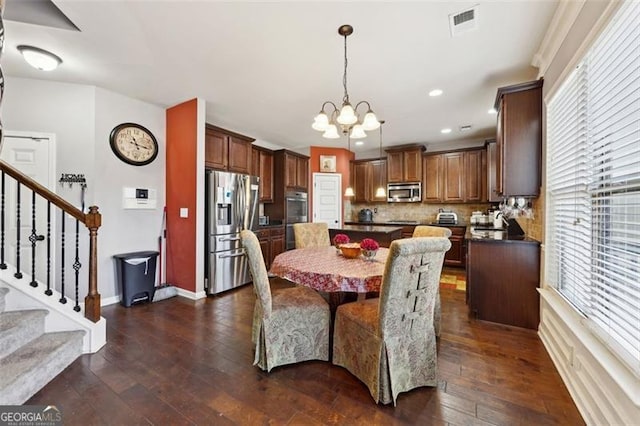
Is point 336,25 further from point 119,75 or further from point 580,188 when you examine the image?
point 119,75

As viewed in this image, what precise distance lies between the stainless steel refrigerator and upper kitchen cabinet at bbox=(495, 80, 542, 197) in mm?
3097

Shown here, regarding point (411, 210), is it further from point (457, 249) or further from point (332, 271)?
point (332, 271)

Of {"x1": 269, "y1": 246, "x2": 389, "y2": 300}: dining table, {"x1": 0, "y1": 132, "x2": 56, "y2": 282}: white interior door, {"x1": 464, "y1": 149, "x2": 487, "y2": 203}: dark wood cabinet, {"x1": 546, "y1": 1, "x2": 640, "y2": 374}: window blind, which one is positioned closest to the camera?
{"x1": 546, "y1": 1, "x2": 640, "y2": 374}: window blind

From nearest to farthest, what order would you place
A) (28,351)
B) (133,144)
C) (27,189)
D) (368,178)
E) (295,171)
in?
(28,351)
(27,189)
(133,144)
(295,171)
(368,178)

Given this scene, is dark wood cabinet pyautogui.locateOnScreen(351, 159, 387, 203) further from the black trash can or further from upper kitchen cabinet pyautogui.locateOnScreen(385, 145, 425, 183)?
the black trash can

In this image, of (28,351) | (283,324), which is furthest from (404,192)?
(28,351)

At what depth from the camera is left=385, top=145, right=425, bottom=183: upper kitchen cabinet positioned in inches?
222

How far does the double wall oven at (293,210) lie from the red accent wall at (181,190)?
77.6 inches

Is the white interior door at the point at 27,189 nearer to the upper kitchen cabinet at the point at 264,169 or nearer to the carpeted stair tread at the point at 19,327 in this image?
the carpeted stair tread at the point at 19,327

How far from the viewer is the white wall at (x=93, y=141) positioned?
2.96 meters

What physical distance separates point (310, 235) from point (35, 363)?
2415 mm

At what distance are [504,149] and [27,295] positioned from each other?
433cm

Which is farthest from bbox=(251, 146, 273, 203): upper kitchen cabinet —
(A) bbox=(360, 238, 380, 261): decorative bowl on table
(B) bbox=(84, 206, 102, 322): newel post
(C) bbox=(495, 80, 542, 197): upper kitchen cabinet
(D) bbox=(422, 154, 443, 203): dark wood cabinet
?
(C) bbox=(495, 80, 542, 197): upper kitchen cabinet

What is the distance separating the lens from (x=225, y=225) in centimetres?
375
